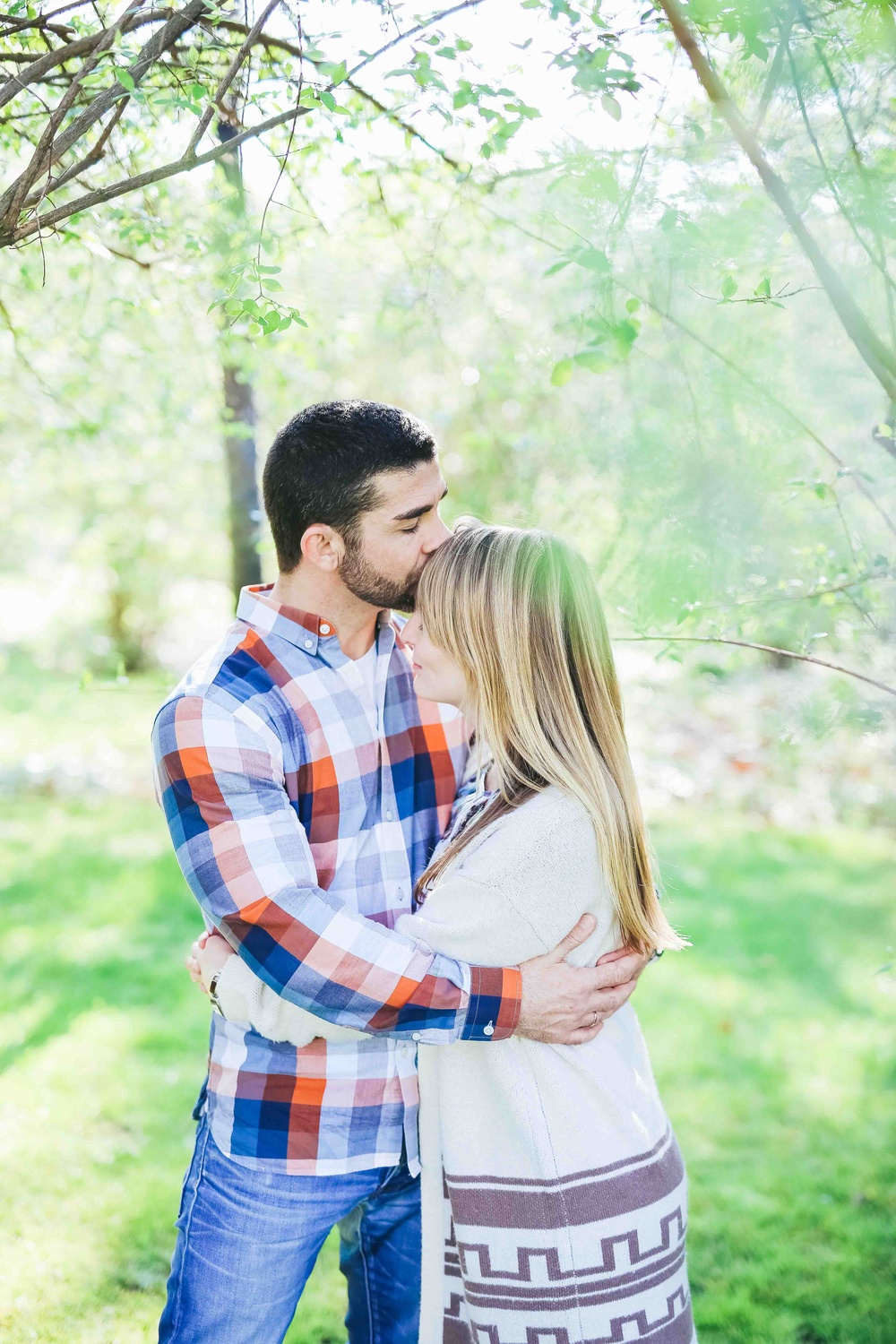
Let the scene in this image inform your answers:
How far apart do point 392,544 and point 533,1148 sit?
104cm

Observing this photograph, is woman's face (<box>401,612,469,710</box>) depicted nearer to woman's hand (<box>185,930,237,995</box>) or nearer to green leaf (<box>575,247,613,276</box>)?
woman's hand (<box>185,930,237,995</box>)

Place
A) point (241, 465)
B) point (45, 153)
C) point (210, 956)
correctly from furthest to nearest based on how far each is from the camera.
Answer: point (241, 465), point (210, 956), point (45, 153)

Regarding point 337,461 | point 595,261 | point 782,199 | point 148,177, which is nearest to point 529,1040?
point 337,461

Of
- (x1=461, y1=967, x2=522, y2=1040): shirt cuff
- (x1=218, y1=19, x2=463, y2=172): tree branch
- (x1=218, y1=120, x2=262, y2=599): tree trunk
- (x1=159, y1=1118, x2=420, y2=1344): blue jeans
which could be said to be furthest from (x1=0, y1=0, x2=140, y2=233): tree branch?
(x1=218, y1=120, x2=262, y2=599): tree trunk

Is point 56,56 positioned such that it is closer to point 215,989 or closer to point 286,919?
point 286,919

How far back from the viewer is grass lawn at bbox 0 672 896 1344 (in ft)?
8.75

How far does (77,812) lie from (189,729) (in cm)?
541

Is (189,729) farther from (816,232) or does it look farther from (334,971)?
(816,232)

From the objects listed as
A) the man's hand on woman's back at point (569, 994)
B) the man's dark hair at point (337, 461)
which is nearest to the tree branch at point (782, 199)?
the man's dark hair at point (337, 461)

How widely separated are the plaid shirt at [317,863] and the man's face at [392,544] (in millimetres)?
114

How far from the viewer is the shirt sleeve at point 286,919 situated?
155cm

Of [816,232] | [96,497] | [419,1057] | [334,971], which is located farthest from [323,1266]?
[96,497]

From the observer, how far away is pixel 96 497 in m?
9.11

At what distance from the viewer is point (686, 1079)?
3.82 meters
